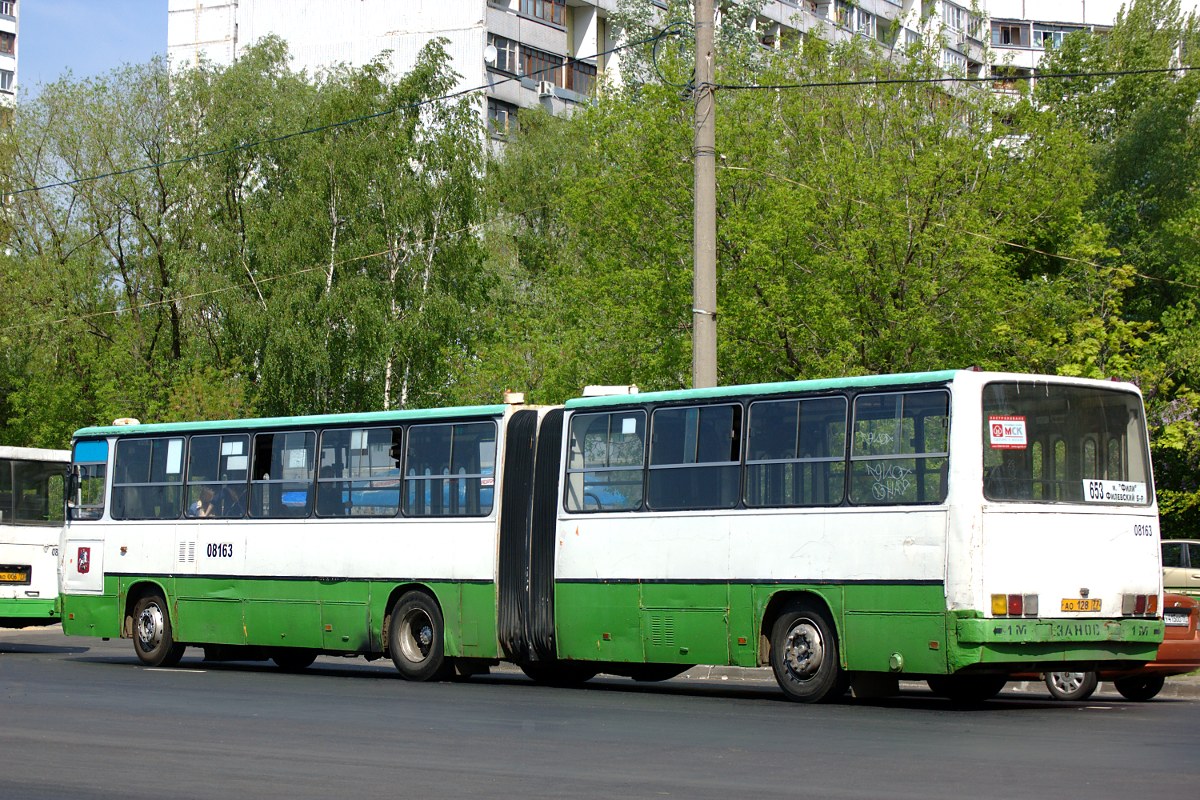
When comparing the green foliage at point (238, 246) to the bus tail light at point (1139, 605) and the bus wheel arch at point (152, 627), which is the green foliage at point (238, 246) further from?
the bus tail light at point (1139, 605)

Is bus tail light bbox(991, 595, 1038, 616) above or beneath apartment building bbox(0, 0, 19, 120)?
beneath

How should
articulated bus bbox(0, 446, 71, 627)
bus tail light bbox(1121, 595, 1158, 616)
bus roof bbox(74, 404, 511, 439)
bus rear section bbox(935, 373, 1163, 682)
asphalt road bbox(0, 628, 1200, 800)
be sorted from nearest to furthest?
asphalt road bbox(0, 628, 1200, 800) < bus rear section bbox(935, 373, 1163, 682) < bus tail light bbox(1121, 595, 1158, 616) < bus roof bbox(74, 404, 511, 439) < articulated bus bbox(0, 446, 71, 627)

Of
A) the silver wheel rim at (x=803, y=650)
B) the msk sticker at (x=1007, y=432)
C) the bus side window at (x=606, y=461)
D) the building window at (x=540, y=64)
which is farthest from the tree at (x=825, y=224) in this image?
the building window at (x=540, y=64)

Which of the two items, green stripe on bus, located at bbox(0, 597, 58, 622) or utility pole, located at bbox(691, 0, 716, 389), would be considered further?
green stripe on bus, located at bbox(0, 597, 58, 622)

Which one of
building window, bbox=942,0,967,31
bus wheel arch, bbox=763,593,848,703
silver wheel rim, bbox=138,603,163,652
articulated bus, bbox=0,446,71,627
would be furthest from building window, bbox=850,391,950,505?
building window, bbox=942,0,967,31

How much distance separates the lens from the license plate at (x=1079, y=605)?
16.0 meters

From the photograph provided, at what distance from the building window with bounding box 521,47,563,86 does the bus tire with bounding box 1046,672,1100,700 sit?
47.7m

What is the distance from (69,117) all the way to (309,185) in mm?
9976

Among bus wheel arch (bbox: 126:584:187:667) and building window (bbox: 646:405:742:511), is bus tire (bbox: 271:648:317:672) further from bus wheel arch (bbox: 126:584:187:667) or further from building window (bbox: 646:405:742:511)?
building window (bbox: 646:405:742:511)

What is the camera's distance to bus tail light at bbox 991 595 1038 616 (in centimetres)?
1557

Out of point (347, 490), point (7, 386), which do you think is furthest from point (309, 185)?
point (347, 490)

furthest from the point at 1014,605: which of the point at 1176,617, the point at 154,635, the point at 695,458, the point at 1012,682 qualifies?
the point at 154,635

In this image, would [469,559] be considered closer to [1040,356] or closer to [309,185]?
[1040,356]

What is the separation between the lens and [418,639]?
20.8 metres
